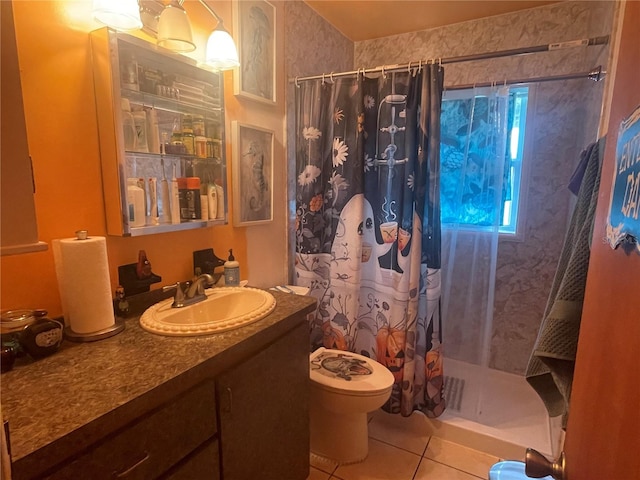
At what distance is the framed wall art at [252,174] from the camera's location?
174 centimetres

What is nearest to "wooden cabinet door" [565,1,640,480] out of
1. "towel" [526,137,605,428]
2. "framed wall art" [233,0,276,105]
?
"towel" [526,137,605,428]

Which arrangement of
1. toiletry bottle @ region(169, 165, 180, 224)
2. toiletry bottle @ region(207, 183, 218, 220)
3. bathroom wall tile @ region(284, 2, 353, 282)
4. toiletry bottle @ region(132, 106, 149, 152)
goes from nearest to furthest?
toiletry bottle @ region(132, 106, 149, 152)
toiletry bottle @ region(169, 165, 180, 224)
toiletry bottle @ region(207, 183, 218, 220)
bathroom wall tile @ region(284, 2, 353, 282)

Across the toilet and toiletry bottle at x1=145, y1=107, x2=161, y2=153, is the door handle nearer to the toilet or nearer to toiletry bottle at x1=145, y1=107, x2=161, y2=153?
the toilet

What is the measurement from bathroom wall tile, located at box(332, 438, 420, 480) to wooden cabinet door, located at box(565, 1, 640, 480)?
1284mm

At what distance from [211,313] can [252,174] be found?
29.9 inches

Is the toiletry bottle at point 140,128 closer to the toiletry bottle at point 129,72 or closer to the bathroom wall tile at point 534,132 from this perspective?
the toiletry bottle at point 129,72

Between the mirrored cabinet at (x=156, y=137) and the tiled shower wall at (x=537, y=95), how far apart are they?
0.66m

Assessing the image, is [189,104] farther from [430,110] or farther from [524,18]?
[524,18]

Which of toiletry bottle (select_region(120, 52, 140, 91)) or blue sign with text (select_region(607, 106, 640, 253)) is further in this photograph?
toiletry bottle (select_region(120, 52, 140, 91))

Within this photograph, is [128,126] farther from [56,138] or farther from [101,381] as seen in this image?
[101,381]

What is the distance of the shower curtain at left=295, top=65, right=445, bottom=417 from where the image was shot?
5.88ft

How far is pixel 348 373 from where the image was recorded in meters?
1.77

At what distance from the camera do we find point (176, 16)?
126 cm

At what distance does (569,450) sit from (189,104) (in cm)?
163
